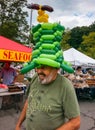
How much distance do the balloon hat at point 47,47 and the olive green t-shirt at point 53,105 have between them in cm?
18

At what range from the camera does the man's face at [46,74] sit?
209 centimetres

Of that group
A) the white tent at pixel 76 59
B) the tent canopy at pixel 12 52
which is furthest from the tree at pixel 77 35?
the tent canopy at pixel 12 52

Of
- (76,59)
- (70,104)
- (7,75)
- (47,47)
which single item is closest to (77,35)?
(76,59)

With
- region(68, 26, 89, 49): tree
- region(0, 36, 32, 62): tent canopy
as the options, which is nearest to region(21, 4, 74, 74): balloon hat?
region(0, 36, 32, 62): tent canopy

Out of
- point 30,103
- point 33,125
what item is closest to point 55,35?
point 30,103

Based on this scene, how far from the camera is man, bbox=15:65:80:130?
204cm

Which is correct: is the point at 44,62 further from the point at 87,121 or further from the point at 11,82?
the point at 11,82

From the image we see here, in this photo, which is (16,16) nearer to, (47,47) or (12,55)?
(12,55)

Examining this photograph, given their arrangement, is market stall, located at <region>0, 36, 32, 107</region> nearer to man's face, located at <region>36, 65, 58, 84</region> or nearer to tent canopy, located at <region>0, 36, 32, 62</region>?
tent canopy, located at <region>0, 36, 32, 62</region>

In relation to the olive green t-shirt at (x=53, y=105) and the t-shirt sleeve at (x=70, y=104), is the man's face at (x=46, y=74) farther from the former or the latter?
the t-shirt sleeve at (x=70, y=104)

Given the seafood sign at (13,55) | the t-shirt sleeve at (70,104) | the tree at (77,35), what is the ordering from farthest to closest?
the tree at (77,35), the seafood sign at (13,55), the t-shirt sleeve at (70,104)

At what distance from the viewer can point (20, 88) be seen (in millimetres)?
7676

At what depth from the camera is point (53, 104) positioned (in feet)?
6.85

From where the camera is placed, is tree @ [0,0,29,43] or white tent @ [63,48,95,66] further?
tree @ [0,0,29,43]
